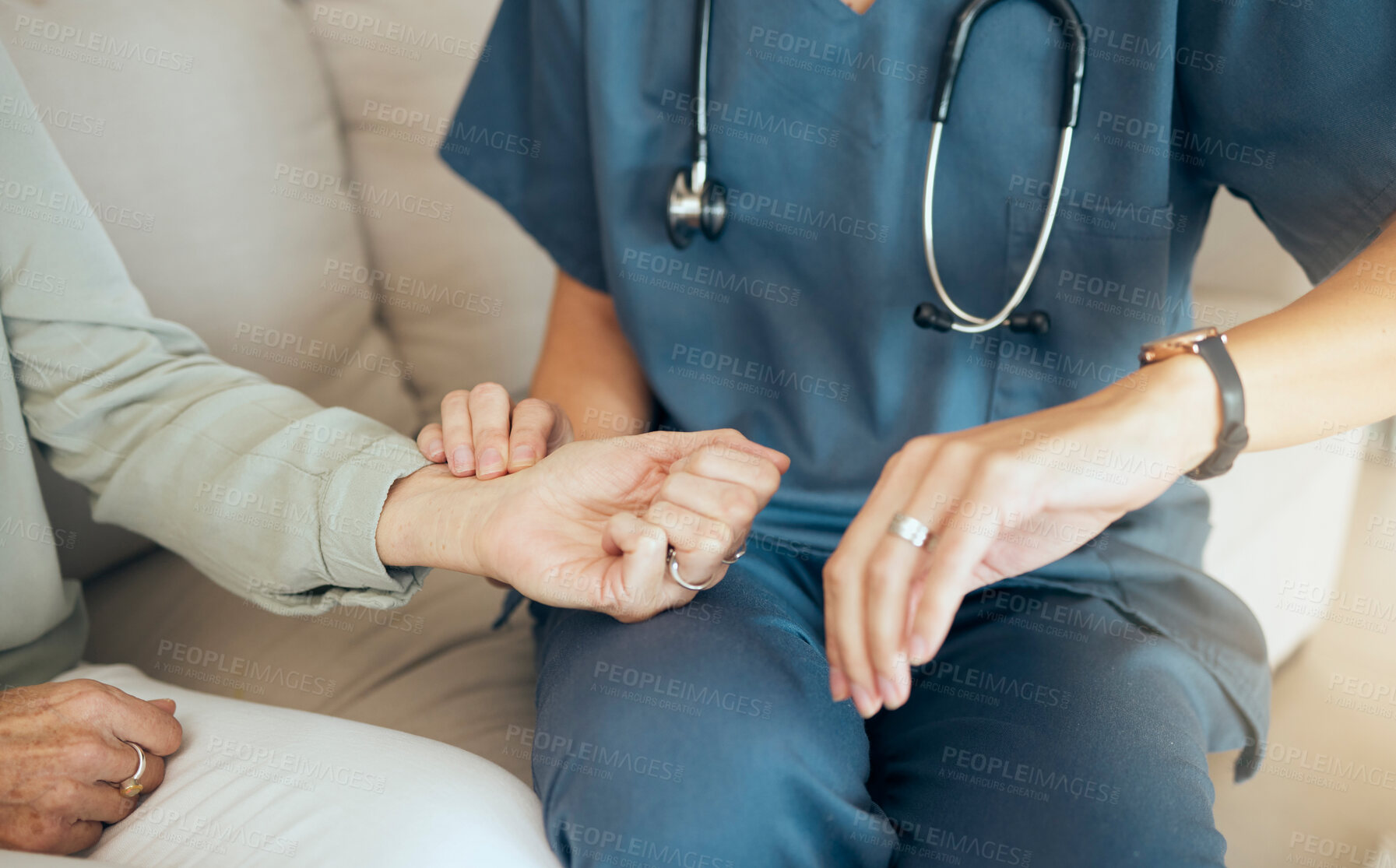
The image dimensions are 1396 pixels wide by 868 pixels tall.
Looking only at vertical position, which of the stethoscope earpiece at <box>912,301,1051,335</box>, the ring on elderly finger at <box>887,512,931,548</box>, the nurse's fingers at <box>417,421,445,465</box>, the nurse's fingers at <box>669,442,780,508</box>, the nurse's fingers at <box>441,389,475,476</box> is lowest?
the nurse's fingers at <box>417,421,445,465</box>

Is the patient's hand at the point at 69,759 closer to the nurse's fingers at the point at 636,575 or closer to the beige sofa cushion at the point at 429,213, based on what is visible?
the nurse's fingers at the point at 636,575

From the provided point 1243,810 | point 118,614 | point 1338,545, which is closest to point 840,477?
point 1243,810

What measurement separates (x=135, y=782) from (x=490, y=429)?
0.32m

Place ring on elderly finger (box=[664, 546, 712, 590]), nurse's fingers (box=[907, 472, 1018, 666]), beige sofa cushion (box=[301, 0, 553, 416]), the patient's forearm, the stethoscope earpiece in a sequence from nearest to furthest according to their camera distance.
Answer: nurse's fingers (box=[907, 472, 1018, 666]), ring on elderly finger (box=[664, 546, 712, 590]), the stethoscope earpiece, the patient's forearm, beige sofa cushion (box=[301, 0, 553, 416])

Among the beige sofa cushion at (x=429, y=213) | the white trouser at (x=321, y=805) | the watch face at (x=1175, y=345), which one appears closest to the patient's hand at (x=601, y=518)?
the white trouser at (x=321, y=805)

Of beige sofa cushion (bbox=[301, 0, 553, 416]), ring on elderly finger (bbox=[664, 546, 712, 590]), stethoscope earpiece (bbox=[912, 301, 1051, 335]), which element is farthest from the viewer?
beige sofa cushion (bbox=[301, 0, 553, 416])

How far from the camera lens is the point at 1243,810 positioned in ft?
2.80

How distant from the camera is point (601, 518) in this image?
635 mm

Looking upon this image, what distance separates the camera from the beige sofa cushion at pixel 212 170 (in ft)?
2.86

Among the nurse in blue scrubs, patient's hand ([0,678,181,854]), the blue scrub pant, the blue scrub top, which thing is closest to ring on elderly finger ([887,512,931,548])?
the nurse in blue scrubs

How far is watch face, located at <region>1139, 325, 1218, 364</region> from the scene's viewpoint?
20.6 inches

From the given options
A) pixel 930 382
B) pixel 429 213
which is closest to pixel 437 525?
pixel 930 382

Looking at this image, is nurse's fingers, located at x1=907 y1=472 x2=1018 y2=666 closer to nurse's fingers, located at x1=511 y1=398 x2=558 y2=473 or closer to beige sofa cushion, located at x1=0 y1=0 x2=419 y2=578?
nurse's fingers, located at x1=511 y1=398 x2=558 y2=473

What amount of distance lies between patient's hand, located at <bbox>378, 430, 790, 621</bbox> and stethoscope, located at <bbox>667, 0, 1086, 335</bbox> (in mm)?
→ 215
